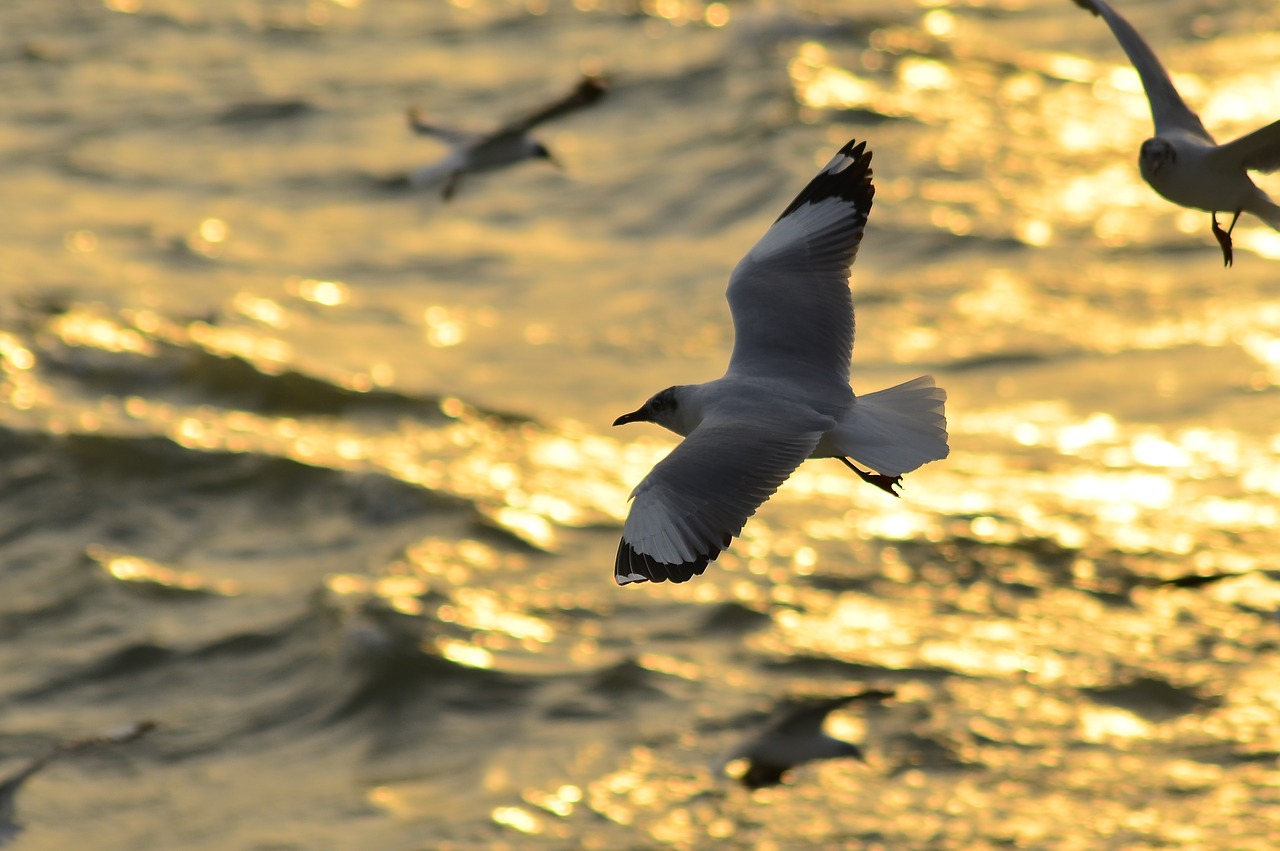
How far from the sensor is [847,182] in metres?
Answer: 5.28

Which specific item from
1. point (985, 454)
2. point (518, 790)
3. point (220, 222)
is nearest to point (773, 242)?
point (518, 790)

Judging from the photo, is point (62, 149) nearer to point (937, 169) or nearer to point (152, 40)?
point (152, 40)

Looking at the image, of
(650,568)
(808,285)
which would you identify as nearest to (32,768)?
(808,285)

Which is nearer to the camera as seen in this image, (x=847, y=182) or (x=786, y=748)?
(x=847, y=182)

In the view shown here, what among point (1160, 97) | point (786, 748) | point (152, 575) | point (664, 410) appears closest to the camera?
point (1160, 97)

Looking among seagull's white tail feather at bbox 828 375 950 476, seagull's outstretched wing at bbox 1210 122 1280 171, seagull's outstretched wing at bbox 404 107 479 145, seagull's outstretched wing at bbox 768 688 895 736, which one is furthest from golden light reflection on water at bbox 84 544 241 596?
seagull's outstretched wing at bbox 1210 122 1280 171

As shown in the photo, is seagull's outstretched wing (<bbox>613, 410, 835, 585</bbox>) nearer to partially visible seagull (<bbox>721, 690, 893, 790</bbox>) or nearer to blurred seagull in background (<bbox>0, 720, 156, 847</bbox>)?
blurred seagull in background (<bbox>0, 720, 156, 847</bbox>)

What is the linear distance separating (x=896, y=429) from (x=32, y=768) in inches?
171

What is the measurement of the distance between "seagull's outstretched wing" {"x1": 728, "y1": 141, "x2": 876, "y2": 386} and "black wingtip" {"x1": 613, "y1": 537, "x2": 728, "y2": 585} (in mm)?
1006

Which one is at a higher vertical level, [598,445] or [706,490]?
[706,490]

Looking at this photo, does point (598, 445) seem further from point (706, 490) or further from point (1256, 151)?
point (1256, 151)

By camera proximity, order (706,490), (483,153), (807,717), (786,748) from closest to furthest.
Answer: (706,490)
(807,717)
(483,153)
(786,748)

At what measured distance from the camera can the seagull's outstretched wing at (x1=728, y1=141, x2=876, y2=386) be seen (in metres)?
5.07

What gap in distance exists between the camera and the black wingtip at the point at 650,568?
13.3 feet
